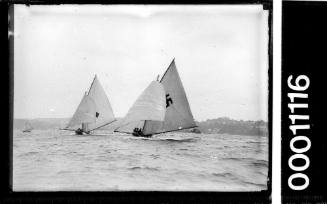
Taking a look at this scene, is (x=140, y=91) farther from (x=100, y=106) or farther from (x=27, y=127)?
(x=27, y=127)

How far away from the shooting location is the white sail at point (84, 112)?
8.42ft

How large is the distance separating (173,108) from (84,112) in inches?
23.0

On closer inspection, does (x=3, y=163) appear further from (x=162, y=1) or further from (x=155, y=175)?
(x=162, y=1)

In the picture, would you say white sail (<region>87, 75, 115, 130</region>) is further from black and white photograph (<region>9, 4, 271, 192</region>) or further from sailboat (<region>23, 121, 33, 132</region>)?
sailboat (<region>23, 121, 33, 132</region>)

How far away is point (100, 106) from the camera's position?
2.65 m

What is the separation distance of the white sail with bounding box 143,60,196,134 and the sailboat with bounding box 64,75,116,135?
0.91ft

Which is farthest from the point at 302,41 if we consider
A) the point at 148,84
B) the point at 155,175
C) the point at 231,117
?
the point at 155,175

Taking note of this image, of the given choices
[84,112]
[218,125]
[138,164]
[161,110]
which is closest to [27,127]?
[84,112]

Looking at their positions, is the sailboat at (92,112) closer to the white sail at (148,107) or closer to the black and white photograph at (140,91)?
the black and white photograph at (140,91)

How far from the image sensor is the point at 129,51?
2.54 metres

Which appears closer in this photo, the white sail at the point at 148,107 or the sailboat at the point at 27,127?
the sailboat at the point at 27,127

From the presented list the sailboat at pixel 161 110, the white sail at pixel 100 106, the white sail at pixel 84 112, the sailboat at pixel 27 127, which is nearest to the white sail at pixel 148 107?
the sailboat at pixel 161 110

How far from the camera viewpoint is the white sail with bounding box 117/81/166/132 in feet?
8.51

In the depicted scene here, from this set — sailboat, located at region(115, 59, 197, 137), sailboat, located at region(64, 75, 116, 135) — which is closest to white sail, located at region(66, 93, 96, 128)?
sailboat, located at region(64, 75, 116, 135)
